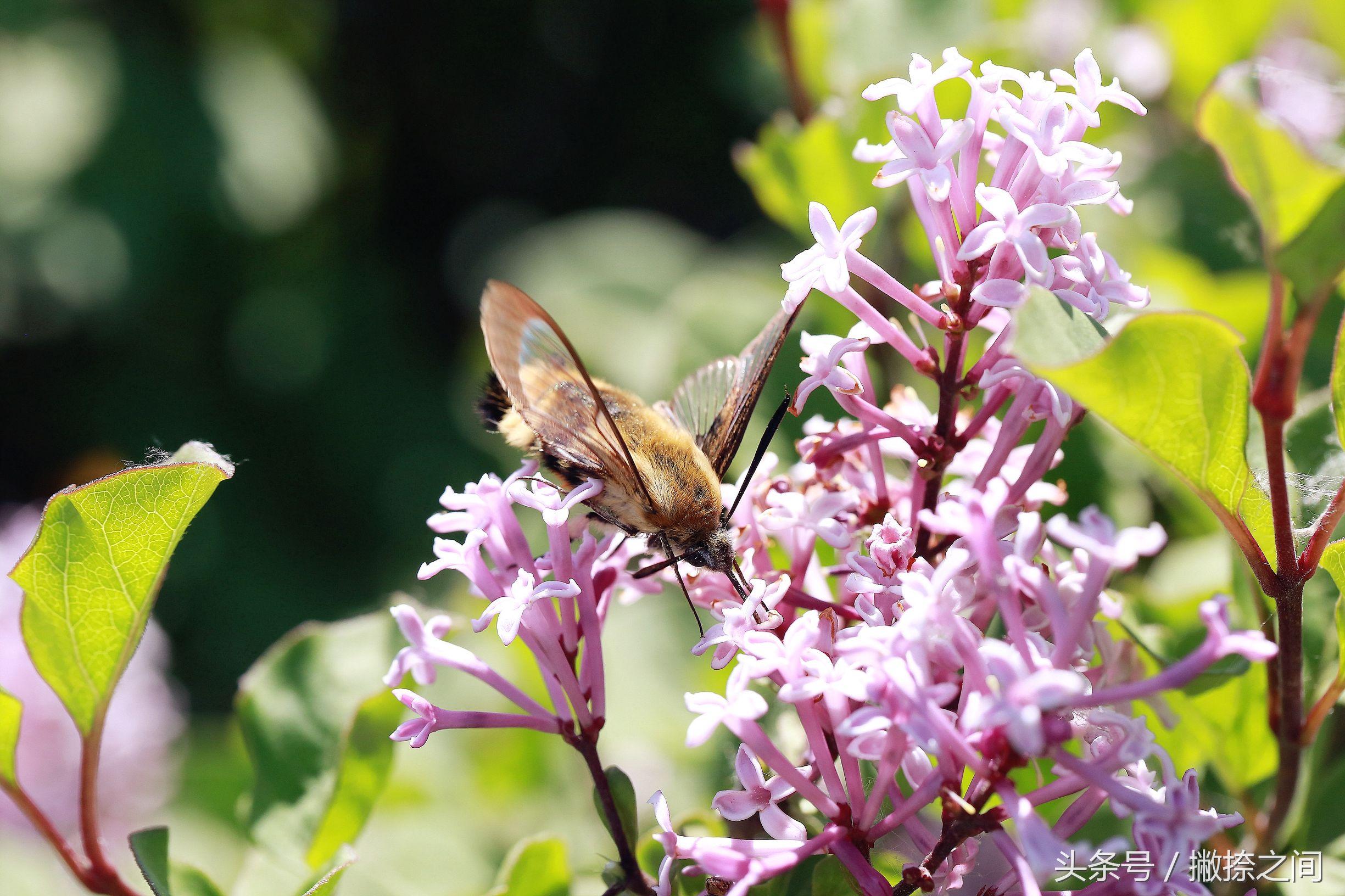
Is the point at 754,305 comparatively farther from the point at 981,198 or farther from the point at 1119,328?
the point at 1119,328

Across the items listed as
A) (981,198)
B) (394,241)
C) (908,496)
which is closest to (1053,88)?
(981,198)

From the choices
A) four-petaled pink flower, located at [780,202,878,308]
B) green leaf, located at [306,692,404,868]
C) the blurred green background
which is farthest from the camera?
the blurred green background

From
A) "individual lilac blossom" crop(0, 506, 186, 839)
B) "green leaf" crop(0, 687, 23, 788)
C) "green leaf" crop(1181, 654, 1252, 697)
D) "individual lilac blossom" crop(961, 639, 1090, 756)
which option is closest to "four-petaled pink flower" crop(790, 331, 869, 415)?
"individual lilac blossom" crop(961, 639, 1090, 756)

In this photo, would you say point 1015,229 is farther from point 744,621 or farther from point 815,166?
point 815,166

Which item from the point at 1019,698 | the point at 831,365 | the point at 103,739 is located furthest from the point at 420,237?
the point at 1019,698

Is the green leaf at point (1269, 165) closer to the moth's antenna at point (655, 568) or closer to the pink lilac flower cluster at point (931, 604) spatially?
the pink lilac flower cluster at point (931, 604)

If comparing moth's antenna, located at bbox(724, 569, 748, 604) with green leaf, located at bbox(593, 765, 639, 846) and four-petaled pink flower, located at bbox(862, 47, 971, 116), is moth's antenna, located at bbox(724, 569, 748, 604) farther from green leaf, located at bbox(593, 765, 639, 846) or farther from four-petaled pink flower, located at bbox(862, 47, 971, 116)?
four-petaled pink flower, located at bbox(862, 47, 971, 116)
